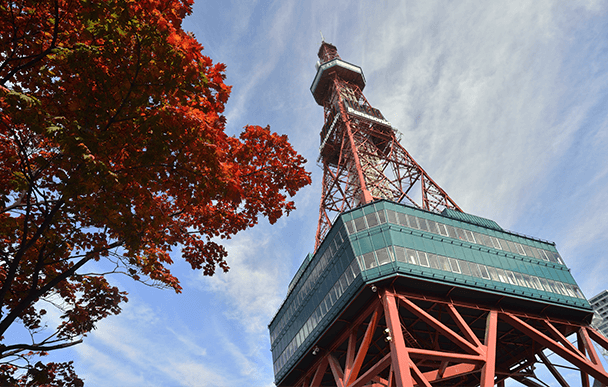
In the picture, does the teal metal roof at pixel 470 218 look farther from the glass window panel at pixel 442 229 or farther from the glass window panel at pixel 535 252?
the glass window panel at pixel 535 252

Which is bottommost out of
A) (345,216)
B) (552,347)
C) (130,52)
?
(130,52)

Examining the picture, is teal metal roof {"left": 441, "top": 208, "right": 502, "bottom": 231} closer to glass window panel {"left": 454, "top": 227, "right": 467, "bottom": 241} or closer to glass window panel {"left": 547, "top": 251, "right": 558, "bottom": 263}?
glass window panel {"left": 454, "top": 227, "right": 467, "bottom": 241}

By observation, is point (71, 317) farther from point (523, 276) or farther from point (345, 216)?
point (523, 276)

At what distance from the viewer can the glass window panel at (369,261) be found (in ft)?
79.9

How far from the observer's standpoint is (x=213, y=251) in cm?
944

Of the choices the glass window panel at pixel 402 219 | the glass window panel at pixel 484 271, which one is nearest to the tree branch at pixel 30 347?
the glass window panel at pixel 402 219

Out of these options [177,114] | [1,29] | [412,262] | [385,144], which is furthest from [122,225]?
[385,144]

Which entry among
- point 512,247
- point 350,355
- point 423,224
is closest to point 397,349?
point 350,355

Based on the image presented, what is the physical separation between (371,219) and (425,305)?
7104 mm

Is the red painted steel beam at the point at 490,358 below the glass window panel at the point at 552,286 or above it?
below

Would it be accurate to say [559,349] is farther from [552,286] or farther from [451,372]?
[451,372]

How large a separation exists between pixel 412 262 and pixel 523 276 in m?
10.5

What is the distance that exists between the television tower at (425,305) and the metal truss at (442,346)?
0.08 metres

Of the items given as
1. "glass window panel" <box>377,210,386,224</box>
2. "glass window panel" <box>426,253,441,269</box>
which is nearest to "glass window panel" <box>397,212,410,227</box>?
"glass window panel" <box>377,210,386,224</box>
